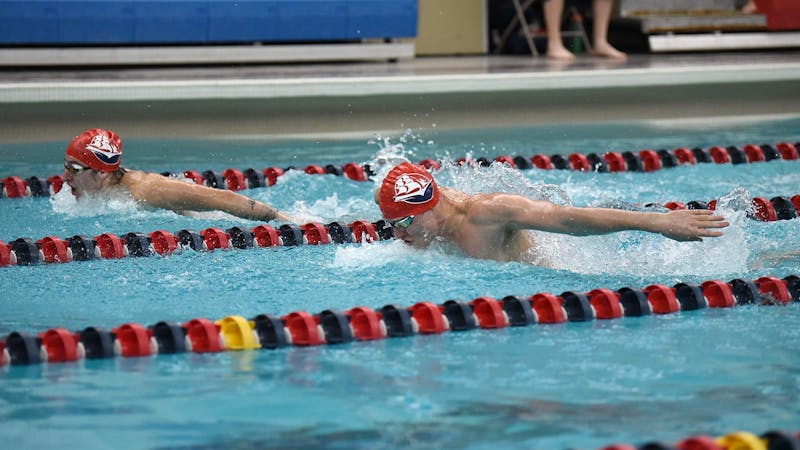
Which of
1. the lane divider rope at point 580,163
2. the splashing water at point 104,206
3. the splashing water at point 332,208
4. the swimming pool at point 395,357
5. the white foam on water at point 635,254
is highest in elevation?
the lane divider rope at point 580,163

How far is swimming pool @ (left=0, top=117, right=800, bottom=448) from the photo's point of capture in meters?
3.04

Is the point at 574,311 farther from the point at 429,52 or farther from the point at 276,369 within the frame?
the point at 429,52

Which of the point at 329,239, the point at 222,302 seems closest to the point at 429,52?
the point at 329,239

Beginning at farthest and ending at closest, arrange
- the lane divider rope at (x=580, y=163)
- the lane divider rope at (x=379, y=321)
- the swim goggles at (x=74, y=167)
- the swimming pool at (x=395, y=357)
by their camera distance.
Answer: the lane divider rope at (x=580, y=163) < the swim goggles at (x=74, y=167) < the lane divider rope at (x=379, y=321) < the swimming pool at (x=395, y=357)

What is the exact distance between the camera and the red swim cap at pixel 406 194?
14.1 ft

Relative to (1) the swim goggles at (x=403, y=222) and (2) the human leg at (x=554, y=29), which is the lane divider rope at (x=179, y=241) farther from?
(2) the human leg at (x=554, y=29)

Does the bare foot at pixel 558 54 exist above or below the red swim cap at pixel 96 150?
above

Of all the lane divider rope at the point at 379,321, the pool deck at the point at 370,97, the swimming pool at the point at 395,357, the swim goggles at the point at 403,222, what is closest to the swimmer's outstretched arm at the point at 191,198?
the swimming pool at the point at 395,357

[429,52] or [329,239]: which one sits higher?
[429,52]

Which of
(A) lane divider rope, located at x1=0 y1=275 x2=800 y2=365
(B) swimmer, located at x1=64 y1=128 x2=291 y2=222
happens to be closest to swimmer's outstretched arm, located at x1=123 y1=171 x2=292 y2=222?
(B) swimmer, located at x1=64 y1=128 x2=291 y2=222

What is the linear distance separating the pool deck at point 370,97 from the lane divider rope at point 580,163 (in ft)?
4.56

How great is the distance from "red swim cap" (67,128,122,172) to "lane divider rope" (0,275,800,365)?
175cm

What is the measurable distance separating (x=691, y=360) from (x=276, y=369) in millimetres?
1166

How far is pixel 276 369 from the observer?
3.54 m
